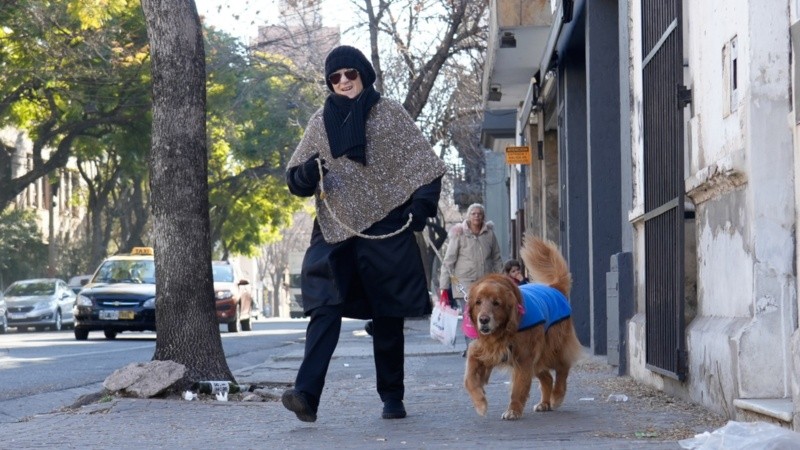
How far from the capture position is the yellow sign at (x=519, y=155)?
2250 cm

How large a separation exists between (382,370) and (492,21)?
10282mm

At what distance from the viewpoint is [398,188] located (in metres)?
8.02

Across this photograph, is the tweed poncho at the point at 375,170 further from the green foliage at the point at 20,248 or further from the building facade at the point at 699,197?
the green foliage at the point at 20,248

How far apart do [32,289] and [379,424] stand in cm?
3487

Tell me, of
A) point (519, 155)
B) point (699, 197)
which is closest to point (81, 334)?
point (519, 155)

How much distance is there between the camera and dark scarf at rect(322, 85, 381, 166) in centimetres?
793

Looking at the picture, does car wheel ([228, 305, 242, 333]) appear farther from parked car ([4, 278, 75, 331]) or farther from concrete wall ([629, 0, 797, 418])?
concrete wall ([629, 0, 797, 418])

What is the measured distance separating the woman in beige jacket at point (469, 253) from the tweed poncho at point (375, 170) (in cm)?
773

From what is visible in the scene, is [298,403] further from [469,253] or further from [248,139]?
[248,139]

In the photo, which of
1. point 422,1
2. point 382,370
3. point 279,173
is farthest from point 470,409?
point 279,173

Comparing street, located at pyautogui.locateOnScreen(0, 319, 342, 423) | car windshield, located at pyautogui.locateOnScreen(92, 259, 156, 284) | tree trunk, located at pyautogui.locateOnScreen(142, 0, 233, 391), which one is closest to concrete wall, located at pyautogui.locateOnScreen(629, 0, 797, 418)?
tree trunk, located at pyautogui.locateOnScreen(142, 0, 233, 391)

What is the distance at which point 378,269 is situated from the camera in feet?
26.0

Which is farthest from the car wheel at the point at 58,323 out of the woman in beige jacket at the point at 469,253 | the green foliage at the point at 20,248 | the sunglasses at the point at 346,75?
the sunglasses at the point at 346,75

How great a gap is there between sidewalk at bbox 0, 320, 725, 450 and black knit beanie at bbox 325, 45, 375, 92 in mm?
1898
